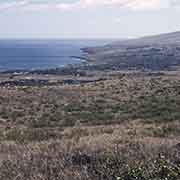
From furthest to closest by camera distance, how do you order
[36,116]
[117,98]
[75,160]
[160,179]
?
[117,98]
[36,116]
[75,160]
[160,179]

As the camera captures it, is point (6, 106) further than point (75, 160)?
Yes

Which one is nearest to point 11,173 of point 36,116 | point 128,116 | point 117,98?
point 128,116

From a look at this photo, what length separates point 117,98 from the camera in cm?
3631

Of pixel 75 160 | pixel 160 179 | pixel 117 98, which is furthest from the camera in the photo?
pixel 117 98

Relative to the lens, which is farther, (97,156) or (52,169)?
(97,156)

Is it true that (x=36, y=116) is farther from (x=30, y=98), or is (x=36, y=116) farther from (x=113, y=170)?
(x=113, y=170)

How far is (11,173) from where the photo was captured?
6316 millimetres

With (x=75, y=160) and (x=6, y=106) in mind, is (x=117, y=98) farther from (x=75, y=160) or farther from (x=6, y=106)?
(x=75, y=160)

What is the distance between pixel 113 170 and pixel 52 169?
2.77ft

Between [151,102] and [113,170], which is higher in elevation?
[113,170]

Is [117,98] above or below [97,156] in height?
below

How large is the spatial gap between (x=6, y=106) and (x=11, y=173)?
26500mm

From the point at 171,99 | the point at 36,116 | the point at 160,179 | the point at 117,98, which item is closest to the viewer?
the point at 160,179

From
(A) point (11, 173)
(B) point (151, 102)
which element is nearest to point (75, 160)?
(A) point (11, 173)
